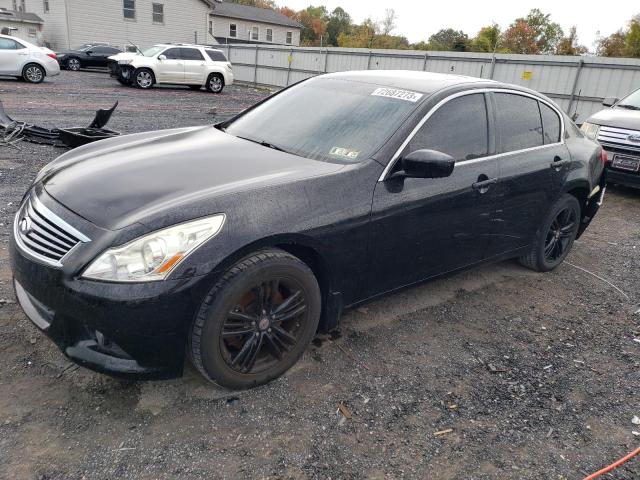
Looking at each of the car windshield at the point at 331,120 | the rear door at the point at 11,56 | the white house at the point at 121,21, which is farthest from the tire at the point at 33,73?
the white house at the point at 121,21

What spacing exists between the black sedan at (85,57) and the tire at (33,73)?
918 cm

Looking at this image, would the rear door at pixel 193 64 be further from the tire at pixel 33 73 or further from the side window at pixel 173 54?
the tire at pixel 33 73

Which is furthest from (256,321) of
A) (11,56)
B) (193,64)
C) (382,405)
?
(193,64)

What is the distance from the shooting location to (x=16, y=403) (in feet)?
8.54

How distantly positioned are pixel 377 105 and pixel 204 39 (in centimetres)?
3525

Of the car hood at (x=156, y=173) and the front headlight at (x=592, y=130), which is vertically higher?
the car hood at (x=156, y=173)

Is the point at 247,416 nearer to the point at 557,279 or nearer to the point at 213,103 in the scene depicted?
the point at 557,279

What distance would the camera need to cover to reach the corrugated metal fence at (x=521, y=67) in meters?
13.0

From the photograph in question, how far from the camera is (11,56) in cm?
1622

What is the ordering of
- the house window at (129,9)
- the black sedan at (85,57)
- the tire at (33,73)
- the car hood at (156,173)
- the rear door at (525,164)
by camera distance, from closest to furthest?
the car hood at (156,173) → the rear door at (525,164) → the tire at (33,73) → the black sedan at (85,57) → the house window at (129,9)

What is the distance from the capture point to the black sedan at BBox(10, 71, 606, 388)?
2.38 metres

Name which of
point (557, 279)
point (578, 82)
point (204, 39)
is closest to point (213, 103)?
point (578, 82)

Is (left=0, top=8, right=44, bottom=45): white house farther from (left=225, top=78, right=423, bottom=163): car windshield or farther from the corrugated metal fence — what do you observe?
(left=225, top=78, right=423, bottom=163): car windshield

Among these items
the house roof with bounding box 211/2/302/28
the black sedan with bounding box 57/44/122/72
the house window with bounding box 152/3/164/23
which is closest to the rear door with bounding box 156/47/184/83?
the black sedan with bounding box 57/44/122/72
